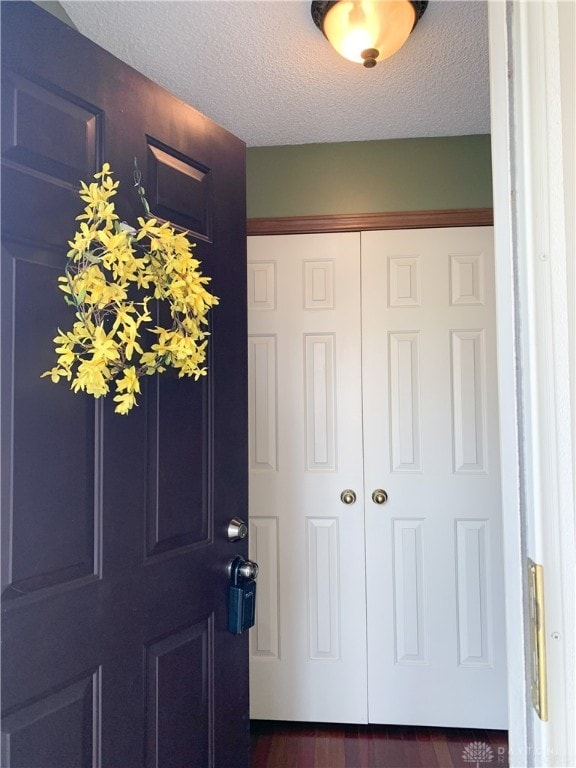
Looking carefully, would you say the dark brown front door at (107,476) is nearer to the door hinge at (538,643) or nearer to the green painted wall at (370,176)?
the door hinge at (538,643)

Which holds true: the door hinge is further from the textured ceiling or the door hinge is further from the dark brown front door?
the textured ceiling

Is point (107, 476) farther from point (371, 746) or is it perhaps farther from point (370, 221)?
point (371, 746)

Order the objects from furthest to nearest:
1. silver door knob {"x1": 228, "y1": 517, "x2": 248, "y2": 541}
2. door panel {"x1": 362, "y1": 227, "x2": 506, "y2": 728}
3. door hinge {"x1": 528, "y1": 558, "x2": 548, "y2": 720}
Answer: door panel {"x1": 362, "y1": 227, "x2": 506, "y2": 728}, silver door knob {"x1": 228, "y1": 517, "x2": 248, "y2": 541}, door hinge {"x1": 528, "y1": 558, "x2": 548, "y2": 720}

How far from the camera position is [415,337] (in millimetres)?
2143

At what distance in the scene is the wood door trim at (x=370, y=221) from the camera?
2104mm

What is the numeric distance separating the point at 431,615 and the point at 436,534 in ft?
1.09

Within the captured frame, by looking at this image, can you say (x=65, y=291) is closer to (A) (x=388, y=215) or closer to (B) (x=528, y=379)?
(B) (x=528, y=379)

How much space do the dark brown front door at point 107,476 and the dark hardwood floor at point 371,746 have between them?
706mm

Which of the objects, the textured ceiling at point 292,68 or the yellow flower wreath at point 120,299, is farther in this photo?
the textured ceiling at point 292,68

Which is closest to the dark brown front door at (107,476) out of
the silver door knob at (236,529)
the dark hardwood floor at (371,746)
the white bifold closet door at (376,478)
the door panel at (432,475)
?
the silver door knob at (236,529)

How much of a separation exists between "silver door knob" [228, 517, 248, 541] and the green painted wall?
4.59 feet

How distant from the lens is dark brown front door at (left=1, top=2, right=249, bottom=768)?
868mm

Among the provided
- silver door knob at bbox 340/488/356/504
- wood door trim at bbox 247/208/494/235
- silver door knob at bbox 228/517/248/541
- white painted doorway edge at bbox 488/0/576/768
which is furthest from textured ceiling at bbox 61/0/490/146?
silver door knob at bbox 340/488/356/504

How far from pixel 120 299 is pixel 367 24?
1038mm
